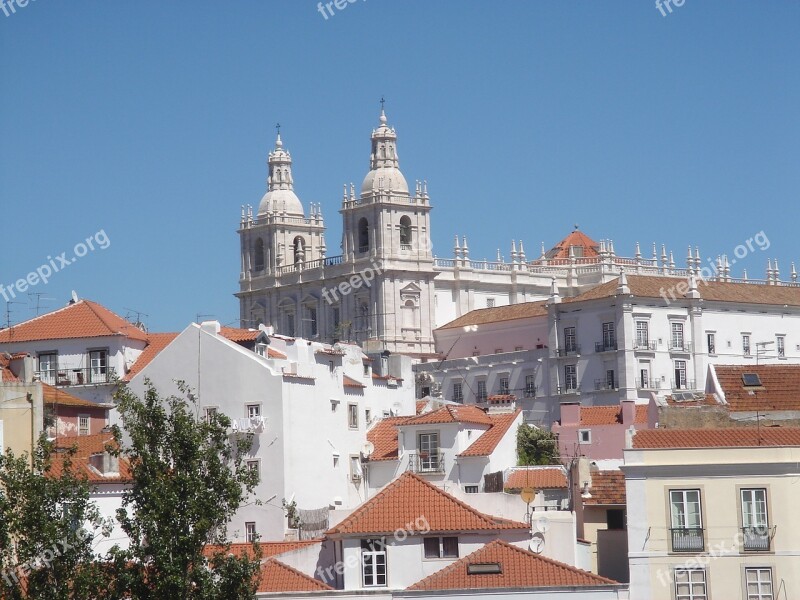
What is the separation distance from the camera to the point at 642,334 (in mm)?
118000

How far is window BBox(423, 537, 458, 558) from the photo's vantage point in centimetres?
5184

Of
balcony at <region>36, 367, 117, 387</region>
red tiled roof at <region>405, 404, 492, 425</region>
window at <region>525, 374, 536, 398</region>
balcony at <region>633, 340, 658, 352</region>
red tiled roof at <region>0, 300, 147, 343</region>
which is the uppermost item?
balcony at <region>633, 340, 658, 352</region>

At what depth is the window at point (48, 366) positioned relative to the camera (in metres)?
82.0

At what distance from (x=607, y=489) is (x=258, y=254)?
100230 millimetres

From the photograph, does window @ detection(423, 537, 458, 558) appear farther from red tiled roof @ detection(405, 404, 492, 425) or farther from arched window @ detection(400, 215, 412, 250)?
arched window @ detection(400, 215, 412, 250)

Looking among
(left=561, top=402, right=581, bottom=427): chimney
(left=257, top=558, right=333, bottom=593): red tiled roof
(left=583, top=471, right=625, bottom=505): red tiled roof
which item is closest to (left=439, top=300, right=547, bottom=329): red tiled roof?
(left=561, top=402, right=581, bottom=427): chimney

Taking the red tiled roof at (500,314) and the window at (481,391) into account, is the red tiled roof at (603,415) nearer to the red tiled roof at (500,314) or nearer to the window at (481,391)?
the window at (481,391)

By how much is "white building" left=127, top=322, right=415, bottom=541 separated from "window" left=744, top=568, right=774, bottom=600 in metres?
20.2

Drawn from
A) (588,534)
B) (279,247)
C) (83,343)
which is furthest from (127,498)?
(279,247)

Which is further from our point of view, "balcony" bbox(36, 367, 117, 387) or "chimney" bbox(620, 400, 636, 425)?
"chimney" bbox(620, 400, 636, 425)

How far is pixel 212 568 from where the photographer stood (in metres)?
45.7

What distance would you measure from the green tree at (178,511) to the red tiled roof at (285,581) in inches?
95.6

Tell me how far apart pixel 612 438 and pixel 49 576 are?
1692 inches

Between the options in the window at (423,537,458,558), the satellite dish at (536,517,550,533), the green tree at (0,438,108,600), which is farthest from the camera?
the satellite dish at (536,517,550,533)
